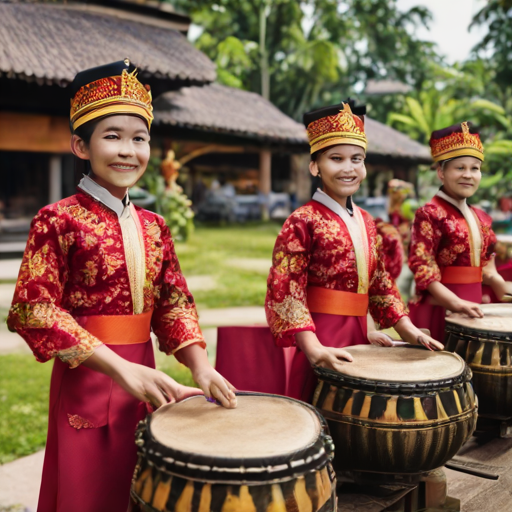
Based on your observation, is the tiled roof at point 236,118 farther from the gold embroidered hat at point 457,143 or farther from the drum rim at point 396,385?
the drum rim at point 396,385

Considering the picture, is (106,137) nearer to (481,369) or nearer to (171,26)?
(481,369)

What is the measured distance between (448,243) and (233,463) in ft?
6.63

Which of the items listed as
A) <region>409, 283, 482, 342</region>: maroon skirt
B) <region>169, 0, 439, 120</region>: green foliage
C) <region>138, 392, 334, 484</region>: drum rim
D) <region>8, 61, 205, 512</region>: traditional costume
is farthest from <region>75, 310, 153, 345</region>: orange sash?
<region>169, 0, 439, 120</region>: green foliage

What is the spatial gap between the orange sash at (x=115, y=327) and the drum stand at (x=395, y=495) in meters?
0.89

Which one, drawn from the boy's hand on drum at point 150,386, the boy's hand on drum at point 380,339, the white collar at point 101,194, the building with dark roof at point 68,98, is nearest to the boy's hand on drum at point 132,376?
the boy's hand on drum at point 150,386

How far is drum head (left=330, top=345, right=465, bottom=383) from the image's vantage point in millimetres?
1903

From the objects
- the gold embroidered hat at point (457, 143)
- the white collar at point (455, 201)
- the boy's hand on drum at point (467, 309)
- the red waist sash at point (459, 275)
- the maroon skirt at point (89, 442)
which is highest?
the gold embroidered hat at point (457, 143)

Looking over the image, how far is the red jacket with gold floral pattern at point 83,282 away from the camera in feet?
5.23

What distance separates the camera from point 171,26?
13.3 metres

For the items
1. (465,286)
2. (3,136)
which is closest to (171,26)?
(3,136)

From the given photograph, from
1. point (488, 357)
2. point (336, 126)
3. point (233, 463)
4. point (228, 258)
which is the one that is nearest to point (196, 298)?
point (228, 258)

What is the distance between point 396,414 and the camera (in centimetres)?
185

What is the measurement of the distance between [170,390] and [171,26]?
1295cm

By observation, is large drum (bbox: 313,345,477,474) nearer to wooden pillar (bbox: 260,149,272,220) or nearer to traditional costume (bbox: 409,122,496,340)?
traditional costume (bbox: 409,122,496,340)
